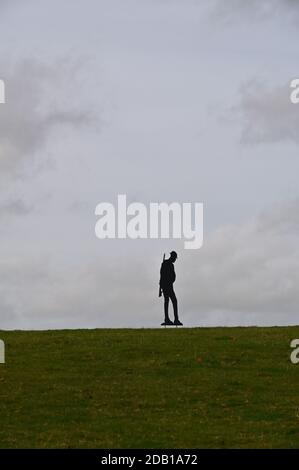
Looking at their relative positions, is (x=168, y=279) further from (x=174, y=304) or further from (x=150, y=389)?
(x=150, y=389)

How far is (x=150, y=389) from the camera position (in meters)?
43.2

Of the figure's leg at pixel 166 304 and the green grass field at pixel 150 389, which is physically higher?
the figure's leg at pixel 166 304

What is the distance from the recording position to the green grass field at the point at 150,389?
3728cm

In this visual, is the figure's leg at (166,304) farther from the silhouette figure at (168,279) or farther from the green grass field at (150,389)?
the green grass field at (150,389)

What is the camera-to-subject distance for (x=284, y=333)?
52.9 meters

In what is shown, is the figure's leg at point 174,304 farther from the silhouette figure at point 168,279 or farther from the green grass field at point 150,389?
the green grass field at point 150,389

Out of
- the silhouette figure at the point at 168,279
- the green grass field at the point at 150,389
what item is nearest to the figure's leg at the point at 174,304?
the silhouette figure at the point at 168,279

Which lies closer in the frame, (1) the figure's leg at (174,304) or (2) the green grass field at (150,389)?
(2) the green grass field at (150,389)

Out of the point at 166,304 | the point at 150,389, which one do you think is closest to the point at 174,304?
the point at 166,304

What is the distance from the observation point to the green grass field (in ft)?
122

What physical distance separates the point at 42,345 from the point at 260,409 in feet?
44.9

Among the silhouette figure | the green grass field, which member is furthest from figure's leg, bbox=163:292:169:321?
the green grass field
